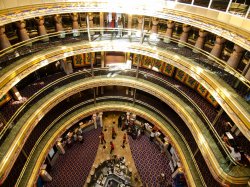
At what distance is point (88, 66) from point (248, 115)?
14.5m

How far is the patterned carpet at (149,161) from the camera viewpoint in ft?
53.1

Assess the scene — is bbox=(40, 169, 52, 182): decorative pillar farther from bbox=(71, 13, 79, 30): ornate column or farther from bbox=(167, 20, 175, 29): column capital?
bbox=(167, 20, 175, 29): column capital

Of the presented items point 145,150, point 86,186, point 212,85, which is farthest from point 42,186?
point 212,85

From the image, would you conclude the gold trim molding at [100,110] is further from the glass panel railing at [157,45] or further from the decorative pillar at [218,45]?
the decorative pillar at [218,45]

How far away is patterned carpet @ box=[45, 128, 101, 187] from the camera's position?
51.4ft

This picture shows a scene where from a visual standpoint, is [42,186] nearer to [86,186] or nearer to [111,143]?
[86,186]

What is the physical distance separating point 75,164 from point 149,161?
706cm

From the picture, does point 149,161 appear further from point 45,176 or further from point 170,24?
point 170,24

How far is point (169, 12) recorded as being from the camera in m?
12.6

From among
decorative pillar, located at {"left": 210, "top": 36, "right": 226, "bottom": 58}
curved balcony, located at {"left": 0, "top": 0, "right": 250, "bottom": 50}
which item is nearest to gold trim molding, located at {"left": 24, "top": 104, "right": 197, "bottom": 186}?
decorative pillar, located at {"left": 210, "top": 36, "right": 226, "bottom": 58}

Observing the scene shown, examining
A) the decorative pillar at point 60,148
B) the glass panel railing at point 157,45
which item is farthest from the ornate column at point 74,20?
the decorative pillar at point 60,148

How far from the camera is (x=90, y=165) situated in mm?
16922

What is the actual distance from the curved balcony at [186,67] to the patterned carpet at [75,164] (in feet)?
31.1

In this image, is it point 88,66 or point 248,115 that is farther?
point 88,66
